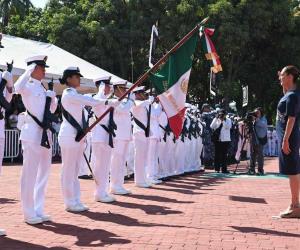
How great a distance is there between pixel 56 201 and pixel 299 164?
4010 mm

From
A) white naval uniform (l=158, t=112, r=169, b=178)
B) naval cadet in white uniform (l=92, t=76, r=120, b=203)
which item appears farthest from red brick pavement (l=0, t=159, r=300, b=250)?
white naval uniform (l=158, t=112, r=169, b=178)

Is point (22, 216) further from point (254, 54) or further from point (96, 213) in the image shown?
point (254, 54)

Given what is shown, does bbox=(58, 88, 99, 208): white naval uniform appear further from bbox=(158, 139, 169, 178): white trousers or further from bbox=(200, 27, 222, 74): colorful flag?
bbox=(158, 139, 169, 178): white trousers

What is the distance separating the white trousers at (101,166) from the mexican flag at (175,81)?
1.58m

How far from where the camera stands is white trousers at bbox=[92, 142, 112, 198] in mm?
9008

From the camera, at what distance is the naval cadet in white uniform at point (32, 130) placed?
6.90m

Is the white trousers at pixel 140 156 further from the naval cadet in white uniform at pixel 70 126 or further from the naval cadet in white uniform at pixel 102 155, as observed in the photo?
the naval cadet in white uniform at pixel 70 126

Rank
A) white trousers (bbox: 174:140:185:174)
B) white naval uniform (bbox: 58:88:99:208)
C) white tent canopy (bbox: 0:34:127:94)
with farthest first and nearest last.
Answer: white tent canopy (bbox: 0:34:127:94) < white trousers (bbox: 174:140:185:174) < white naval uniform (bbox: 58:88:99:208)

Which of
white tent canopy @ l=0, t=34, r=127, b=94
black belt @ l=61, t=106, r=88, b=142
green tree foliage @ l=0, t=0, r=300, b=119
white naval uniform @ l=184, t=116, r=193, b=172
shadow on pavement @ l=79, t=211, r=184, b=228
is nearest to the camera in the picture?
shadow on pavement @ l=79, t=211, r=184, b=228

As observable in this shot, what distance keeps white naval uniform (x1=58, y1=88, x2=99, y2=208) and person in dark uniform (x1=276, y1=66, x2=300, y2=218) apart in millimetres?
2778

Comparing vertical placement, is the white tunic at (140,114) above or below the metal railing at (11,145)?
above

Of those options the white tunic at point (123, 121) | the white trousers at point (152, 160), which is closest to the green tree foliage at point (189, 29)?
the white trousers at point (152, 160)

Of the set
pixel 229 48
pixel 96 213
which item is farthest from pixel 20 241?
pixel 229 48

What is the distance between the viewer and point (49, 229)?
6.66 metres
